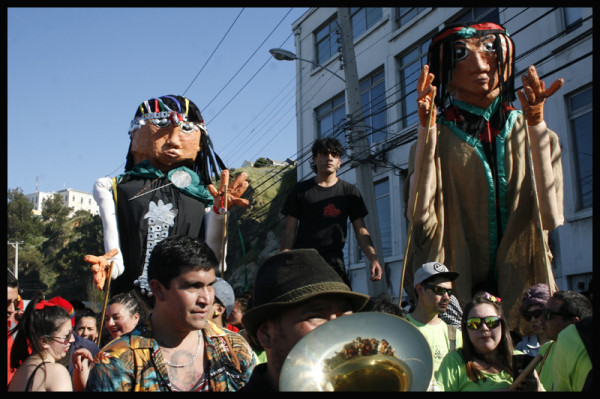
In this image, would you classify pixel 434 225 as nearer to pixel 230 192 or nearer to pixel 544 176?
pixel 544 176

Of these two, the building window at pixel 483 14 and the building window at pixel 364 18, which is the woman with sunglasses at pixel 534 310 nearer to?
the building window at pixel 483 14

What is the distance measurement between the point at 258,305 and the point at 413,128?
44.6 ft

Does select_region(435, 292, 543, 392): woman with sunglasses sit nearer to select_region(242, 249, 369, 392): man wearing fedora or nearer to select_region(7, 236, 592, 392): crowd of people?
select_region(7, 236, 592, 392): crowd of people

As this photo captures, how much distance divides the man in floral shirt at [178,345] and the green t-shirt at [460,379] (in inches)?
45.7

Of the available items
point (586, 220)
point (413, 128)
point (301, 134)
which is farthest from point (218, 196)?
point (301, 134)

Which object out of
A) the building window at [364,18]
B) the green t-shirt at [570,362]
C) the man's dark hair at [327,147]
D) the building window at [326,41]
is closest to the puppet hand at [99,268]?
the man's dark hair at [327,147]

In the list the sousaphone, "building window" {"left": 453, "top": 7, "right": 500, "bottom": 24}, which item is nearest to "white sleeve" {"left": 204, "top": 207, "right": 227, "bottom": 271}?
the sousaphone

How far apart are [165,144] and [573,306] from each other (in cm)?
304

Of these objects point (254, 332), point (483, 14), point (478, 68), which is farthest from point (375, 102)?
point (254, 332)

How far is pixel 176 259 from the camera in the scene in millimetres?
2613

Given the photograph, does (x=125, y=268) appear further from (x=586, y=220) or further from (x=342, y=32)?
(x=586, y=220)

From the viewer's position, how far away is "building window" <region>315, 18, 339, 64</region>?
1925cm

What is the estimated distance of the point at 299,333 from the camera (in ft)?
6.49

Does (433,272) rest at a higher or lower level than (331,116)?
lower
